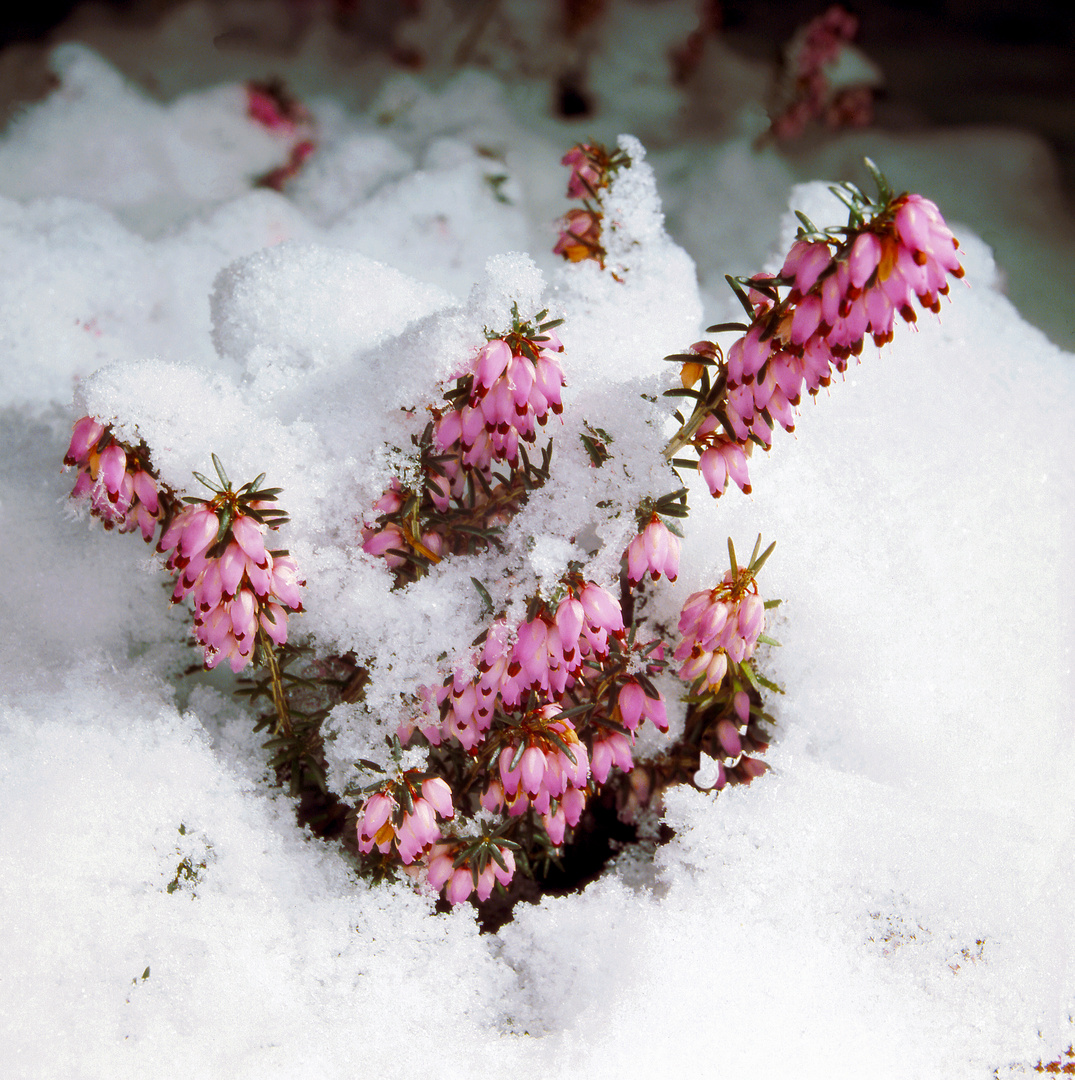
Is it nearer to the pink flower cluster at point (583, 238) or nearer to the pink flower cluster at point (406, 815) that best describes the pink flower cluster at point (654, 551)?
the pink flower cluster at point (406, 815)

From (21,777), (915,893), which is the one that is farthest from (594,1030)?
(21,777)

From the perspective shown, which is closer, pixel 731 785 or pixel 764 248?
pixel 731 785

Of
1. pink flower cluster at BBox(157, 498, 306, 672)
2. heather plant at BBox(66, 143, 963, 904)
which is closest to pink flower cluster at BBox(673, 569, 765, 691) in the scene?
heather plant at BBox(66, 143, 963, 904)

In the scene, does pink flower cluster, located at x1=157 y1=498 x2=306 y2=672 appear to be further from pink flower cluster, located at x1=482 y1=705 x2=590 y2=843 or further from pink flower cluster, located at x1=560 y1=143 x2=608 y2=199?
pink flower cluster, located at x1=560 y1=143 x2=608 y2=199

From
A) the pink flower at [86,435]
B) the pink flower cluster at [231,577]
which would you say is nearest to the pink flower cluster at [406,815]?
the pink flower cluster at [231,577]

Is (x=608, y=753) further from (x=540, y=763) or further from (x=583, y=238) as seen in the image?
(x=583, y=238)

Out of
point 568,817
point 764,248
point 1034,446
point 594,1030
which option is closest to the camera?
point 594,1030

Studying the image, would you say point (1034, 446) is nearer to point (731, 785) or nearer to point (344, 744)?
point (731, 785)
